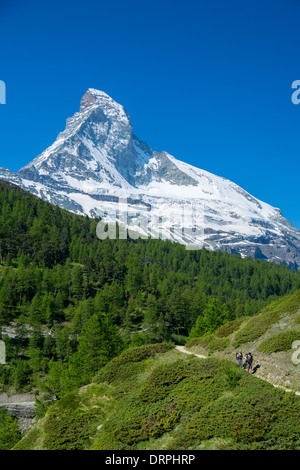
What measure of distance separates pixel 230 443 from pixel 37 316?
76.5 metres

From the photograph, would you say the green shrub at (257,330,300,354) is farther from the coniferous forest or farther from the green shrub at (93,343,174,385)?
the coniferous forest

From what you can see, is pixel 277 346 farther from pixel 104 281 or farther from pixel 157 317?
pixel 104 281

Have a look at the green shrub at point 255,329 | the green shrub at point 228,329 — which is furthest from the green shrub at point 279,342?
the green shrub at point 228,329

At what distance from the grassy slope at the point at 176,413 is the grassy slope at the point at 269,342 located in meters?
2.39

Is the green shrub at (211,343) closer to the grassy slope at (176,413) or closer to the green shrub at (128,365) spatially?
the green shrub at (128,365)

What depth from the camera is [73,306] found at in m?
94.4

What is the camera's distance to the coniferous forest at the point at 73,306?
186 feet

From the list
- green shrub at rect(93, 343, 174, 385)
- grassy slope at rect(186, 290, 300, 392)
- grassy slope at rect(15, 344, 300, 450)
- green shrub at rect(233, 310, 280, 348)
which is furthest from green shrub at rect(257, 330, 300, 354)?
green shrub at rect(93, 343, 174, 385)

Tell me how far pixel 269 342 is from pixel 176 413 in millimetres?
12411

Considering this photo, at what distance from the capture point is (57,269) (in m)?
104

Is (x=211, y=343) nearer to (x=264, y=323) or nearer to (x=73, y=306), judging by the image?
(x=264, y=323)

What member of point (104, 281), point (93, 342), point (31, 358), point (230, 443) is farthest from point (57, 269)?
point (230, 443)

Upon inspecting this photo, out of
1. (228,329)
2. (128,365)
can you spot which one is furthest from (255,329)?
(128,365)
